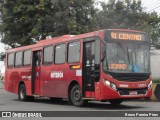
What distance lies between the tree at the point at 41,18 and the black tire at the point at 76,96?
11.0 meters

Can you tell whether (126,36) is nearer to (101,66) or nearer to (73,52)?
(101,66)

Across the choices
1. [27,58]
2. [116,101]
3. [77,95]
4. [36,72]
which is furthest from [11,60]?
[116,101]

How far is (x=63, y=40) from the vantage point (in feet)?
59.8

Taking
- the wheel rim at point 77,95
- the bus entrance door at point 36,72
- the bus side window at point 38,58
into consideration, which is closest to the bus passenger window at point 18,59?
the bus entrance door at point 36,72

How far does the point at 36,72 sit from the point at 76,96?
14.4 ft

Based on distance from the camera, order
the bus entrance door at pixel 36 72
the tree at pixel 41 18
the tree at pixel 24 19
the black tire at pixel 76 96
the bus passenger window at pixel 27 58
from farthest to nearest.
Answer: the tree at pixel 24 19, the tree at pixel 41 18, the bus passenger window at pixel 27 58, the bus entrance door at pixel 36 72, the black tire at pixel 76 96

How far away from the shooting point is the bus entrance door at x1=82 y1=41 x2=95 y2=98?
52.5 feet

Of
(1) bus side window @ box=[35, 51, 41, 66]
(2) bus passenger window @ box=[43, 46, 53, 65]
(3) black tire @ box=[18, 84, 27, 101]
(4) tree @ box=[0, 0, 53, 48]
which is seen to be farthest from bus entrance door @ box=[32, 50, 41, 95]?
(4) tree @ box=[0, 0, 53, 48]

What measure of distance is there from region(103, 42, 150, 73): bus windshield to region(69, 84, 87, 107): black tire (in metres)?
1.92

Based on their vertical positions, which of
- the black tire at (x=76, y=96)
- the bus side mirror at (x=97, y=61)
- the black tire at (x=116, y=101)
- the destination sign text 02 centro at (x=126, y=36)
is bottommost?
the black tire at (x=116, y=101)

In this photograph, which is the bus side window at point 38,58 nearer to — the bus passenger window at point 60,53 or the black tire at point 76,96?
the bus passenger window at point 60,53

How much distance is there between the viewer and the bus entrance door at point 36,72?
2050cm

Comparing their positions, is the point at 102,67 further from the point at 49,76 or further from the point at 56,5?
the point at 56,5

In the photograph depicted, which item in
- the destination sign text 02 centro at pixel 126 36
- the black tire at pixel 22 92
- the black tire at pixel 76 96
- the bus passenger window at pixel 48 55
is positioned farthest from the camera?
the black tire at pixel 22 92
